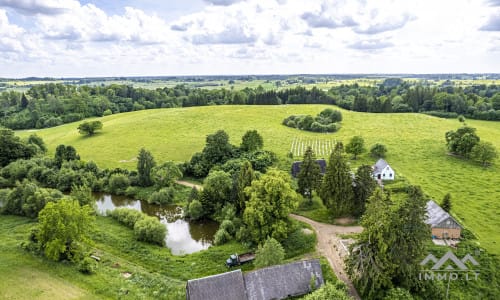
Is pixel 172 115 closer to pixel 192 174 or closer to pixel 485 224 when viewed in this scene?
pixel 192 174

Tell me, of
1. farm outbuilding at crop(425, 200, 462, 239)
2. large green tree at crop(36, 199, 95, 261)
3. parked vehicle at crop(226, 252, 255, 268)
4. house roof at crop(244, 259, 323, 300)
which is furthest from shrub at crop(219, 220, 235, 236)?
farm outbuilding at crop(425, 200, 462, 239)

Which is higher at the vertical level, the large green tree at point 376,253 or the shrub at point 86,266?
the large green tree at point 376,253

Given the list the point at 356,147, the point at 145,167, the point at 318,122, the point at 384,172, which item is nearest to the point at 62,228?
the point at 145,167

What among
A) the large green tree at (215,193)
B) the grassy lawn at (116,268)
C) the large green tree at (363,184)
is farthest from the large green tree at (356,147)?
the large green tree at (215,193)

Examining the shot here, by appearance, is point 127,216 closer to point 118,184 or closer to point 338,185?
point 118,184

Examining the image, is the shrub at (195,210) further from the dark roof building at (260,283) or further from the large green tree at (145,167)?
the dark roof building at (260,283)

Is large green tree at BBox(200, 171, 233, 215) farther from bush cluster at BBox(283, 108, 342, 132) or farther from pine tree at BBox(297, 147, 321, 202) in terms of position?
bush cluster at BBox(283, 108, 342, 132)

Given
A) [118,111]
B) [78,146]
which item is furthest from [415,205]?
[118,111]
